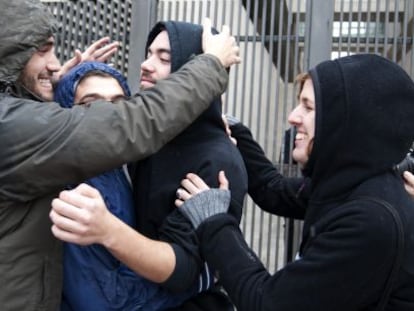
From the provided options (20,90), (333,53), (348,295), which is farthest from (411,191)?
(333,53)

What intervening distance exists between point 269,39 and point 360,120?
2856 millimetres

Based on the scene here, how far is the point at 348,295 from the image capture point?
1.52m

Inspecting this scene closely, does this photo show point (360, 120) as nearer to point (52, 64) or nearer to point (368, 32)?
point (52, 64)

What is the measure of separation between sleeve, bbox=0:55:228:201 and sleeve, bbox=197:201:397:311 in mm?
525

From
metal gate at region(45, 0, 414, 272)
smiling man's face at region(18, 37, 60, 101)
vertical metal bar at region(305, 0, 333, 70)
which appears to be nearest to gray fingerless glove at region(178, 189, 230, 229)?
smiling man's face at region(18, 37, 60, 101)

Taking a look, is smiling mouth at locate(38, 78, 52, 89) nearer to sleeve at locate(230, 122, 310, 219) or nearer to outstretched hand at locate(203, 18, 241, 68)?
outstretched hand at locate(203, 18, 241, 68)

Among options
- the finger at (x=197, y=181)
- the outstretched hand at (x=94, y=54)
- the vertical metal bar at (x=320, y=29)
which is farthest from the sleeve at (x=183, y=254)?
the vertical metal bar at (x=320, y=29)

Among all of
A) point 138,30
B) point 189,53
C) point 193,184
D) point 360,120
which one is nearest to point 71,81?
point 189,53

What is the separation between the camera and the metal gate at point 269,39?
4148 millimetres

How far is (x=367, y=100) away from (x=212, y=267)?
683 mm

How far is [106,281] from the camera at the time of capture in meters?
1.69

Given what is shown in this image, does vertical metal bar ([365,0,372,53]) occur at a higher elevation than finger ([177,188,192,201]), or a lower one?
higher

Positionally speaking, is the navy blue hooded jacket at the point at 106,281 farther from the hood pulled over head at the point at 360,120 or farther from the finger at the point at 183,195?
the hood pulled over head at the point at 360,120

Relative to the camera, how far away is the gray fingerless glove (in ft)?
5.87
